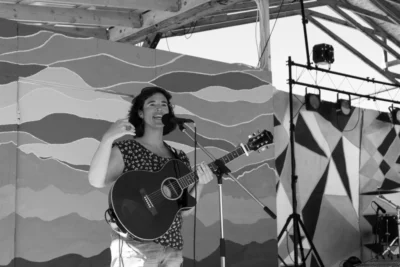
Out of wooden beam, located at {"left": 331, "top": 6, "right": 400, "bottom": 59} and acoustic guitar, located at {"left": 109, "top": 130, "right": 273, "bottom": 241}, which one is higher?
wooden beam, located at {"left": 331, "top": 6, "right": 400, "bottom": 59}

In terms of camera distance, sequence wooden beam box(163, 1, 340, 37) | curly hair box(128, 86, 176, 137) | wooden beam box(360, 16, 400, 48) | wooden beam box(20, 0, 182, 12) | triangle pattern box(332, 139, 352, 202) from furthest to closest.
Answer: wooden beam box(360, 16, 400, 48), wooden beam box(163, 1, 340, 37), triangle pattern box(332, 139, 352, 202), wooden beam box(20, 0, 182, 12), curly hair box(128, 86, 176, 137)

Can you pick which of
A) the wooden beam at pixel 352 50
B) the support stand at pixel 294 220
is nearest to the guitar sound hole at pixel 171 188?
the support stand at pixel 294 220

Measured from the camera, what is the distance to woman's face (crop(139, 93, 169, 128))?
3.28 meters

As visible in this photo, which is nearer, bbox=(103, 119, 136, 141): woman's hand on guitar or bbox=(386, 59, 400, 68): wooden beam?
bbox=(103, 119, 136, 141): woman's hand on guitar

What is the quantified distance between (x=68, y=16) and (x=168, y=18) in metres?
1.11

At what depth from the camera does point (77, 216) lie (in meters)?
4.70

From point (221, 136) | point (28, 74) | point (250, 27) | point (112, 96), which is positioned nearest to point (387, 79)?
point (250, 27)

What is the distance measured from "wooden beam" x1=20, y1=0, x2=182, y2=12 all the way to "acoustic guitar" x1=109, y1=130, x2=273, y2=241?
298cm

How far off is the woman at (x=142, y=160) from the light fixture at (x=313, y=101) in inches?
147

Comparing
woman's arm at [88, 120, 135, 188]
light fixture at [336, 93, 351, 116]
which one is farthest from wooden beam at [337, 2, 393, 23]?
woman's arm at [88, 120, 135, 188]

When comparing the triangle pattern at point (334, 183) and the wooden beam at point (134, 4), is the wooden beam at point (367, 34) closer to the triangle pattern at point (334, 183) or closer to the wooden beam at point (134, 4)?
the triangle pattern at point (334, 183)

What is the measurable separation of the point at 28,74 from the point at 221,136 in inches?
75.5

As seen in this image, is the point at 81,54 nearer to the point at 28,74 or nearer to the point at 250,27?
the point at 28,74

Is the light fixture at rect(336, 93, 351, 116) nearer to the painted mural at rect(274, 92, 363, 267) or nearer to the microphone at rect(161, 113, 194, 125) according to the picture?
the painted mural at rect(274, 92, 363, 267)
